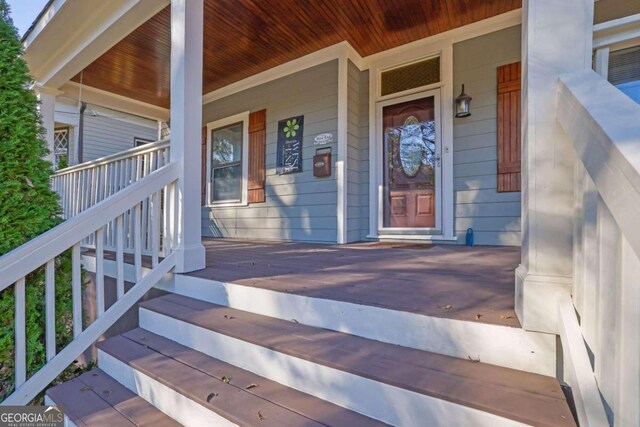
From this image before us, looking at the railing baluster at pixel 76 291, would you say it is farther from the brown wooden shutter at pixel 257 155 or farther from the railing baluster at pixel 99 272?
the brown wooden shutter at pixel 257 155

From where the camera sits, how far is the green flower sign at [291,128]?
4444 mm

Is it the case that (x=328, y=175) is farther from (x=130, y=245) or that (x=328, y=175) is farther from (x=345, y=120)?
(x=130, y=245)

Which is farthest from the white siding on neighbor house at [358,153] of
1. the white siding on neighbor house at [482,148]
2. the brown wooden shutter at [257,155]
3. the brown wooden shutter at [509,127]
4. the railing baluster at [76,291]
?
the railing baluster at [76,291]

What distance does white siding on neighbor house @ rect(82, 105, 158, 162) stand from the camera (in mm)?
7191

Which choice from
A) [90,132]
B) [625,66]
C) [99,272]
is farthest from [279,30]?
[90,132]

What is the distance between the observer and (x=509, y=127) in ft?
10.9

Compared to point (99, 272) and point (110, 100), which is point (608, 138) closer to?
point (99, 272)

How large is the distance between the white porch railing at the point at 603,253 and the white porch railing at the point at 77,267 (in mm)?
2152

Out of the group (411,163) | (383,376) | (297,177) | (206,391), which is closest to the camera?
(383,376)

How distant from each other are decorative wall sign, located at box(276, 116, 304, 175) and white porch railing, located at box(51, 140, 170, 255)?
2040 mm

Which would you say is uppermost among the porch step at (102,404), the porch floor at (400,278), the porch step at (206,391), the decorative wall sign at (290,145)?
the decorative wall sign at (290,145)

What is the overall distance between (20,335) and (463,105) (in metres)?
4.13

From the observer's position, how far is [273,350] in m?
1.29

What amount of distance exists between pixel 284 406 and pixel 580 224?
3.78 feet
